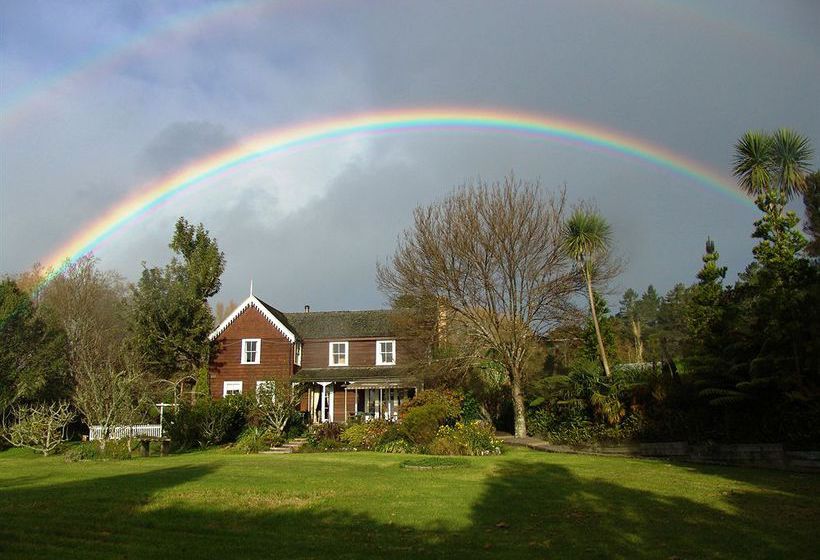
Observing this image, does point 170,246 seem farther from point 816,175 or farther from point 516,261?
point 816,175

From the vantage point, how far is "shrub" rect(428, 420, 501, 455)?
67.4 ft

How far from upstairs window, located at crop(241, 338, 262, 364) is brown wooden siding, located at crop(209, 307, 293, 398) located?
0.60 ft

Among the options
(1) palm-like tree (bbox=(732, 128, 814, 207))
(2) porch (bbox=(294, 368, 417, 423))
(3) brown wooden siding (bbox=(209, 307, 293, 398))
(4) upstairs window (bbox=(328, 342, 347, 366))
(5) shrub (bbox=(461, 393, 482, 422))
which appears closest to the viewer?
(1) palm-like tree (bbox=(732, 128, 814, 207))

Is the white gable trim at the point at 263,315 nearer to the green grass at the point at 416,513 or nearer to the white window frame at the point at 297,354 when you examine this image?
the white window frame at the point at 297,354

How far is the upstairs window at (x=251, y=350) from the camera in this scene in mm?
36875

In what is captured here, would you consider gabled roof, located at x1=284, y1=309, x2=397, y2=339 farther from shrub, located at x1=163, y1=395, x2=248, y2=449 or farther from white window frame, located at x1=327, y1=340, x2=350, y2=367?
shrub, located at x1=163, y1=395, x2=248, y2=449

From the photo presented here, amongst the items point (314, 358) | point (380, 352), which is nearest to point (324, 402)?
point (314, 358)

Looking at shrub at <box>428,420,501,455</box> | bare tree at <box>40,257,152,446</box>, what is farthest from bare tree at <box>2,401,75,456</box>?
shrub at <box>428,420,501,455</box>

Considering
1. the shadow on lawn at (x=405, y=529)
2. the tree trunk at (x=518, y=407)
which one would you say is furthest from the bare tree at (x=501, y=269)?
the shadow on lawn at (x=405, y=529)

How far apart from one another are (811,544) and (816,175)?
76.1ft

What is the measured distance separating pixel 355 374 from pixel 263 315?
22.4 feet

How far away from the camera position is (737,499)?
33.8 ft

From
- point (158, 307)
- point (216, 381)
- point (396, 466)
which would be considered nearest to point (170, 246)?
point (158, 307)

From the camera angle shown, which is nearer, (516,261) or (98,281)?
(516,261)
